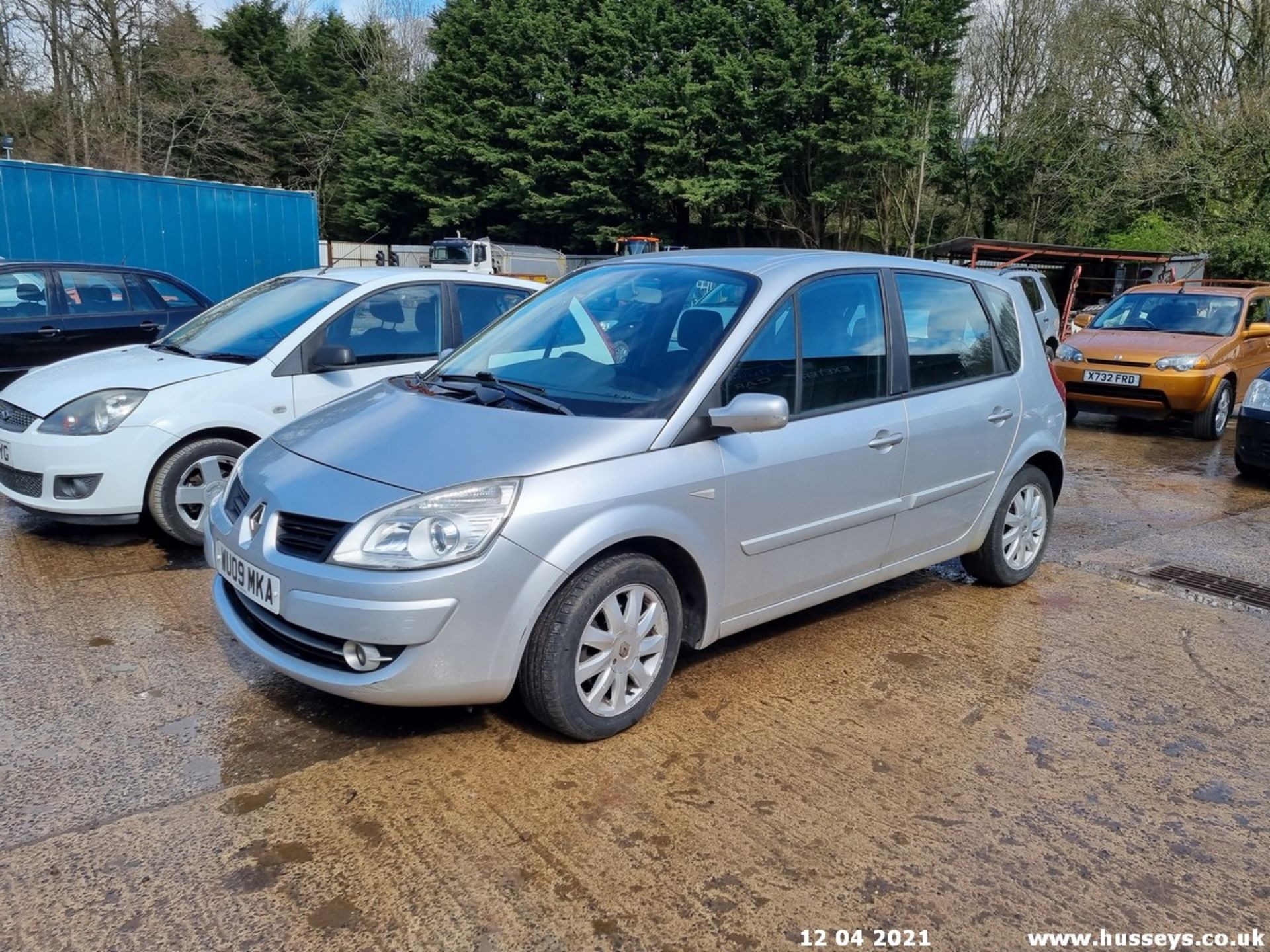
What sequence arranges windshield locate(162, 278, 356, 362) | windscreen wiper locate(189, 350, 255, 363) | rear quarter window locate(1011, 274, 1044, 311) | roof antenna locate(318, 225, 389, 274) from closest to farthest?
1. windscreen wiper locate(189, 350, 255, 363)
2. windshield locate(162, 278, 356, 362)
3. rear quarter window locate(1011, 274, 1044, 311)
4. roof antenna locate(318, 225, 389, 274)

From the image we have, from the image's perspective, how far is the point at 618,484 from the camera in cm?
321

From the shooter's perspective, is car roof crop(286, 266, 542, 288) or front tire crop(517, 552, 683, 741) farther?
car roof crop(286, 266, 542, 288)

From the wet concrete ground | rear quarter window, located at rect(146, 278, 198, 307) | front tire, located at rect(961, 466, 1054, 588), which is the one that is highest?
rear quarter window, located at rect(146, 278, 198, 307)

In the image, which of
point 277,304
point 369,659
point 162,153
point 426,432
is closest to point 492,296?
point 277,304

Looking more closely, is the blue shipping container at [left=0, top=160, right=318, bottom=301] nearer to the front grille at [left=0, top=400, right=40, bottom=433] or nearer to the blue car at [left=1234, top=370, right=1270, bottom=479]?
the front grille at [left=0, top=400, right=40, bottom=433]

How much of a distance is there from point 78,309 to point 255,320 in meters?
3.17

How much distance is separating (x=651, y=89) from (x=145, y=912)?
34454 mm

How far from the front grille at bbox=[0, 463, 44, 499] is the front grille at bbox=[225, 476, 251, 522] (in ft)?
7.16

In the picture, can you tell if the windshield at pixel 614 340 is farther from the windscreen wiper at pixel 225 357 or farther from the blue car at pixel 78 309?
the blue car at pixel 78 309

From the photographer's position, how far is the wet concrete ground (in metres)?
2.52

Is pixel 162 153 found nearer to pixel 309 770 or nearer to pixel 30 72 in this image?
pixel 30 72

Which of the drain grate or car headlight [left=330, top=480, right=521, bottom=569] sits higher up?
car headlight [left=330, top=480, right=521, bottom=569]

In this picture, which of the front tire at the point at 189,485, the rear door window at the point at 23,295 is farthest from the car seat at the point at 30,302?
the front tire at the point at 189,485

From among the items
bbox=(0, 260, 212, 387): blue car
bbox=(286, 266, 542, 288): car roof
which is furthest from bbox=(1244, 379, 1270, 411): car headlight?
bbox=(0, 260, 212, 387): blue car
